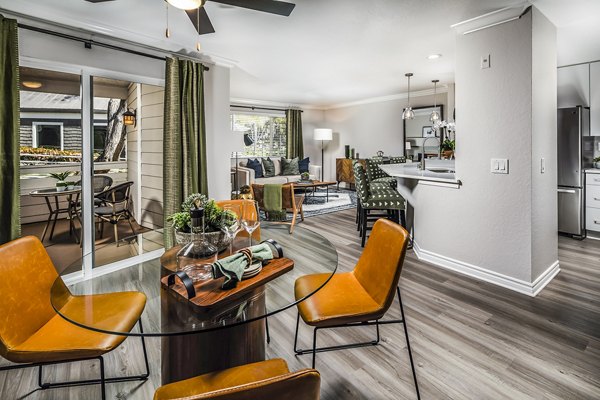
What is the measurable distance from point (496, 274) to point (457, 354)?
4.26 feet

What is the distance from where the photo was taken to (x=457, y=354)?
6.25 feet

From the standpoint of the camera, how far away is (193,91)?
3.66 meters

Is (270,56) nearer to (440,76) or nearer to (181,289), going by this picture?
(440,76)

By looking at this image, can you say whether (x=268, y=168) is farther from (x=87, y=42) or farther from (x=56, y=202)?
(x=87, y=42)

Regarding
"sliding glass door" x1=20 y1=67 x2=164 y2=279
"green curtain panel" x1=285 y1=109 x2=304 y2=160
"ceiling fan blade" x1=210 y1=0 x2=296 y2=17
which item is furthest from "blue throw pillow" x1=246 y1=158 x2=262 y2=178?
"ceiling fan blade" x1=210 y1=0 x2=296 y2=17

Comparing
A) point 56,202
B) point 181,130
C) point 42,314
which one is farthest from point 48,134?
point 42,314

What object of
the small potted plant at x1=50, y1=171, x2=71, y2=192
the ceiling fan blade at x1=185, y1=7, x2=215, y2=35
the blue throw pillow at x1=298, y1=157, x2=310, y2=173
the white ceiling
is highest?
the white ceiling

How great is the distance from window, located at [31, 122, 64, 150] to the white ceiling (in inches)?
42.6

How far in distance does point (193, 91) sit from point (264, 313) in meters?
3.22

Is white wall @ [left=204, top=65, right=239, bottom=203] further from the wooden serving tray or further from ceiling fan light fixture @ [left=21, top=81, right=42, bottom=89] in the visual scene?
the wooden serving tray

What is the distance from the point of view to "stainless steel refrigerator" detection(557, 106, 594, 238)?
399cm

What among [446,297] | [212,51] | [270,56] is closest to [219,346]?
[446,297]

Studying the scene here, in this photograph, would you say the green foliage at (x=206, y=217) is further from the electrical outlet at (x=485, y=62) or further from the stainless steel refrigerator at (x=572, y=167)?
the stainless steel refrigerator at (x=572, y=167)

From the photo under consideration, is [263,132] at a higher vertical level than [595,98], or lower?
higher
